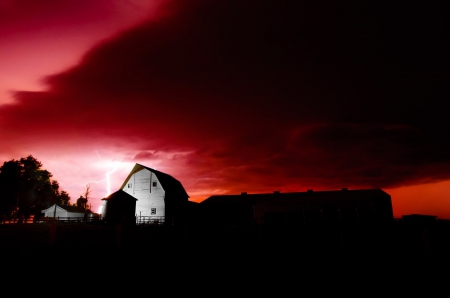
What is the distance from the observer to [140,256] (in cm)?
1180

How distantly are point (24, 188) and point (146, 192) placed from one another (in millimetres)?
36439

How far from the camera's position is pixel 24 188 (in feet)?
189

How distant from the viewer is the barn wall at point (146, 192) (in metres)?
40.2

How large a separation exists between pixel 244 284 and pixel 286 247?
23.8ft

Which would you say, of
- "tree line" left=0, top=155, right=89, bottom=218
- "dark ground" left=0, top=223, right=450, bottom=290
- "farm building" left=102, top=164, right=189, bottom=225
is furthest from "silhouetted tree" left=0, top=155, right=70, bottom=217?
"dark ground" left=0, top=223, right=450, bottom=290

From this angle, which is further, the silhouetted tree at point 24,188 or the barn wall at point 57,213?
the barn wall at point 57,213

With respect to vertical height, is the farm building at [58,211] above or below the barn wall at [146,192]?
below

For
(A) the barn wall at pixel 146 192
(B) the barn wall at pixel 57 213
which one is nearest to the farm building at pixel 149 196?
(A) the barn wall at pixel 146 192

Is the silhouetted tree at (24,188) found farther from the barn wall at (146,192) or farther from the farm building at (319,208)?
the farm building at (319,208)

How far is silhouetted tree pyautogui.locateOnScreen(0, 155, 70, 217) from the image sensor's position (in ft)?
179

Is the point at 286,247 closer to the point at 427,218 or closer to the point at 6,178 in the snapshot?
the point at 427,218

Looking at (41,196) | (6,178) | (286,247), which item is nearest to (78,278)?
(286,247)

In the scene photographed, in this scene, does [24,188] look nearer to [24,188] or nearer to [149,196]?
[24,188]

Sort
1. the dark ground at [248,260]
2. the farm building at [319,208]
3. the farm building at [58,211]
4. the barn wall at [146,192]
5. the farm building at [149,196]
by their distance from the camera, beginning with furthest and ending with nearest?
the farm building at [58,211]
the barn wall at [146,192]
the farm building at [149,196]
the farm building at [319,208]
the dark ground at [248,260]
